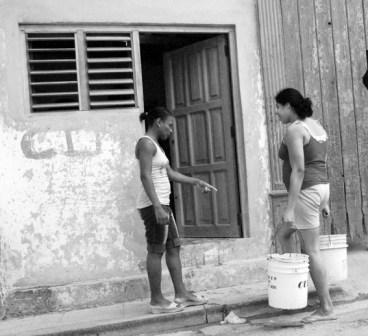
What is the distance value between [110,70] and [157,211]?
6.39 feet

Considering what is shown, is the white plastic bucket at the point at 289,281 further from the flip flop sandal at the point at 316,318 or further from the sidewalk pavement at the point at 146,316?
the sidewalk pavement at the point at 146,316

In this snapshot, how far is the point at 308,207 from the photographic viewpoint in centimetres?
492

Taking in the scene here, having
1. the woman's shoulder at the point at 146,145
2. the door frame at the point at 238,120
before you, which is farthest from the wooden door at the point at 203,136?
the woman's shoulder at the point at 146,145

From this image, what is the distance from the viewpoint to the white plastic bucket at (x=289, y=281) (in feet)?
15.7

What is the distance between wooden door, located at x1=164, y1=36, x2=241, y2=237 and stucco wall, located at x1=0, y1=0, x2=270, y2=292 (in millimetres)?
865

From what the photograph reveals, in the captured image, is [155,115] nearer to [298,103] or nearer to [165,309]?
[298,103]

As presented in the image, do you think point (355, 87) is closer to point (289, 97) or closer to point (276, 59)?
point (276, 59)

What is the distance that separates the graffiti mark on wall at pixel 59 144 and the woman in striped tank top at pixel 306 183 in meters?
2.00

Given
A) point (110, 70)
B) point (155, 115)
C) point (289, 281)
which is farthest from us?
point (110, 70)

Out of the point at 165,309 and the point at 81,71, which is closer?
the point at 165,309

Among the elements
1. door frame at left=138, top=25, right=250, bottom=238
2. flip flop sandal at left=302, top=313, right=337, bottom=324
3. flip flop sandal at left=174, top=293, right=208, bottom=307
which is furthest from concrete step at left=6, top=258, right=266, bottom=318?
flip flop sandal at left=302, top=313, right=337, bottom=324

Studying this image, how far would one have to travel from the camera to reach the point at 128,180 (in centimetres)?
598

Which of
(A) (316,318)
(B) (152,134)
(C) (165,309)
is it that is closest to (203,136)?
(B) (152,134)

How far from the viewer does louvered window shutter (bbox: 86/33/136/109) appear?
604cm
